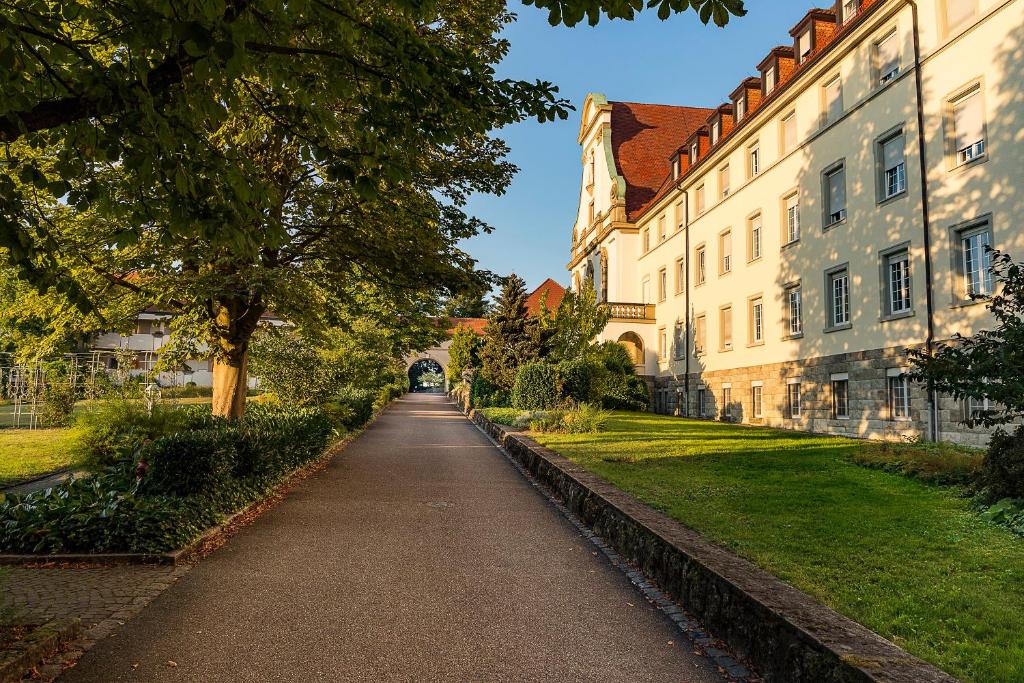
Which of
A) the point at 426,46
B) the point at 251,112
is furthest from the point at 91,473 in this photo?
the point at 426,46

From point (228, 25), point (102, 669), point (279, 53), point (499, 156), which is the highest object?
point (499, 156)

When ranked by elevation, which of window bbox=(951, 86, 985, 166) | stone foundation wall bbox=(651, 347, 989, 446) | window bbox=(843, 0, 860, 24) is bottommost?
stone foundation wall bbox=(651, 347, 989, 446)

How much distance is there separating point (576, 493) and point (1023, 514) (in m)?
4.69

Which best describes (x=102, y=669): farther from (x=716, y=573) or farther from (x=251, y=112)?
(x=251, y=112)

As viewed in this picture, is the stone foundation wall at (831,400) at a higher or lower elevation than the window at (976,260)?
lower

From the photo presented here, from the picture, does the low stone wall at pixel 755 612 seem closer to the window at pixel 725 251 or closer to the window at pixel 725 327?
the window at pixel 725 327

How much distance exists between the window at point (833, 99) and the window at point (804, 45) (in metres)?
2.41

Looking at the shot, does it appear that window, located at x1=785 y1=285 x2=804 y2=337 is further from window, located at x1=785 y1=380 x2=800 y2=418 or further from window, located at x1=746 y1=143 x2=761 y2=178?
window, located at x1=746 y1=143 x2=761 y2=178

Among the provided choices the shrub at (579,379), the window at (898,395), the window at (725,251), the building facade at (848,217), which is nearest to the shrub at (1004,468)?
the building facade at (848,217)

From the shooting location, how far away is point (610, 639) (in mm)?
4406

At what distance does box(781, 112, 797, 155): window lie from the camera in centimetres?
2304

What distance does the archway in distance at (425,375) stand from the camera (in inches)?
3648

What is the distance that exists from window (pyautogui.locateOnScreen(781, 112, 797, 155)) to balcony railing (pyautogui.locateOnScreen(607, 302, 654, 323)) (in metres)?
13.6

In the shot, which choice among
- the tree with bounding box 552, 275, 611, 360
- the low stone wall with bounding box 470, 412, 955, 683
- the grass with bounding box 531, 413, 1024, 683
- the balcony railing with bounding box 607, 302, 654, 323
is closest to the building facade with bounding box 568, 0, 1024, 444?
the balcony railing with bounding box 607, 302, 654, 323
